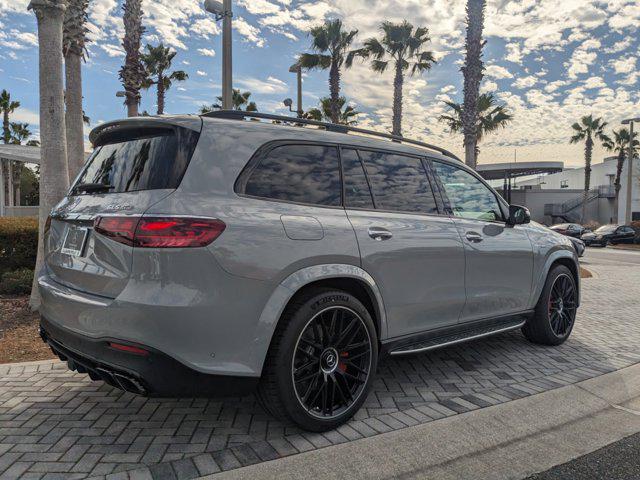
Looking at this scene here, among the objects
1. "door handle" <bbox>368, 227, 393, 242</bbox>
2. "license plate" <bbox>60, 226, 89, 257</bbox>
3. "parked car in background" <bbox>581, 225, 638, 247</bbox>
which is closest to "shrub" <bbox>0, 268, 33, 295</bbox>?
"license plate" <bbox>60, 226, 89, 257</bbox>

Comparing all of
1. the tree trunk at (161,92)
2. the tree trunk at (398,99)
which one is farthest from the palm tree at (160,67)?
the tree trunk at (398,99)

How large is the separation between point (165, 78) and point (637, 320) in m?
28.0

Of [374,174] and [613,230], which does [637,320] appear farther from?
[613,230]

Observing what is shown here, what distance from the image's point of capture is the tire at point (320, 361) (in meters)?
2.81

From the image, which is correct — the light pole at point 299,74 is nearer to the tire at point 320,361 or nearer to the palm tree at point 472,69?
the palm tree at point 472,69

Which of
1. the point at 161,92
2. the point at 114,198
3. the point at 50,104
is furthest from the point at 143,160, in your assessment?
the point at 161,92

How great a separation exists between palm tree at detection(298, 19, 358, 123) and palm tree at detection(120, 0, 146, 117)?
11.0 meters

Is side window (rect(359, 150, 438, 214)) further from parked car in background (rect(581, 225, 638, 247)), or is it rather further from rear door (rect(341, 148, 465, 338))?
parked car in background (rect(581, 225, 638, 247))

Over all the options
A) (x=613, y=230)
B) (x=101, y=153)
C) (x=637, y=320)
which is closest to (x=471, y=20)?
(x=637, y=320)

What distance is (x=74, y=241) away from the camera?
293 cm

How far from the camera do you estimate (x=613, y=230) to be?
31.2m

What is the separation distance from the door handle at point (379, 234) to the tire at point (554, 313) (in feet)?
8.09

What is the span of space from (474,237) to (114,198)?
280 cm

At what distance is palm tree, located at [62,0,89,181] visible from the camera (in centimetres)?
786
